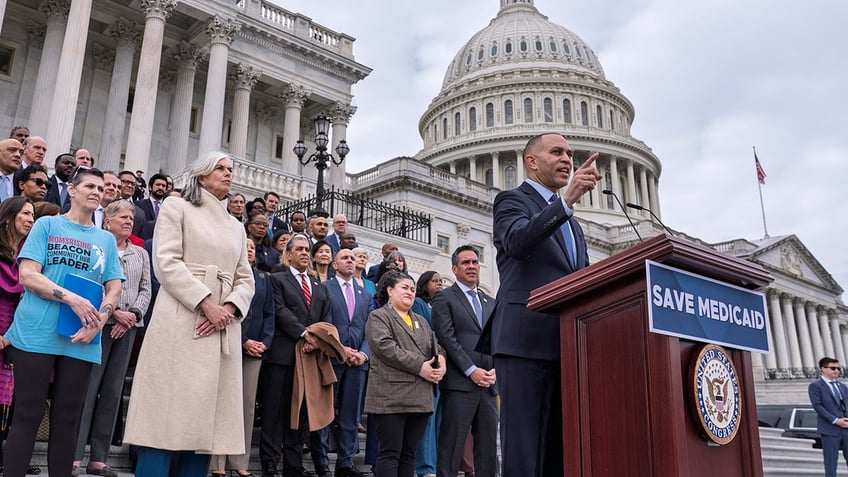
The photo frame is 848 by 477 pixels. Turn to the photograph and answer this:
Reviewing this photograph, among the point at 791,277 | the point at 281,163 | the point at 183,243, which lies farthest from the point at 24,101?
→ the point at 791,277

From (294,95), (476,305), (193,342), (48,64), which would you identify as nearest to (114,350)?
(193,342)

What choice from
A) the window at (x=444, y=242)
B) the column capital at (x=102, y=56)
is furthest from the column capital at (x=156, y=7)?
the window at (x=444, y=242)

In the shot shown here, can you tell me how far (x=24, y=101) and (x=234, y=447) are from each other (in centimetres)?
2832

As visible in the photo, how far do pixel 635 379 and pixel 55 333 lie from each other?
378 centimetres

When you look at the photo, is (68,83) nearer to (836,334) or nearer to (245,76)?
(245,76)

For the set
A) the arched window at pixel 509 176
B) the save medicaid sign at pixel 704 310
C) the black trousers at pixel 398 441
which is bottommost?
the black trousers at pixel 398 441

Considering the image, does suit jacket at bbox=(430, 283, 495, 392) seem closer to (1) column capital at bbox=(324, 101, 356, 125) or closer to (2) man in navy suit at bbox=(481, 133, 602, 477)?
(2) man in navy suit at bbox=(481, 133, 602, 477)

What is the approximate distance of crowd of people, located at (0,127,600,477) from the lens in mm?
3785

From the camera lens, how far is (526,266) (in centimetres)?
379

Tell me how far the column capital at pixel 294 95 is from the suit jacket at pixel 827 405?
26245 mm

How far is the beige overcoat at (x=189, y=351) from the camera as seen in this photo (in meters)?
4.29

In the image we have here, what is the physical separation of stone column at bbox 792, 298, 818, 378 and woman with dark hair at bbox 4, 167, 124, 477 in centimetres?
7809

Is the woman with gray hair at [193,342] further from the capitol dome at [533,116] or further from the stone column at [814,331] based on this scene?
the stone column at [814,331]

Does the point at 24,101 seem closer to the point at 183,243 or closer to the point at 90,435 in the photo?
the point at 90,435
